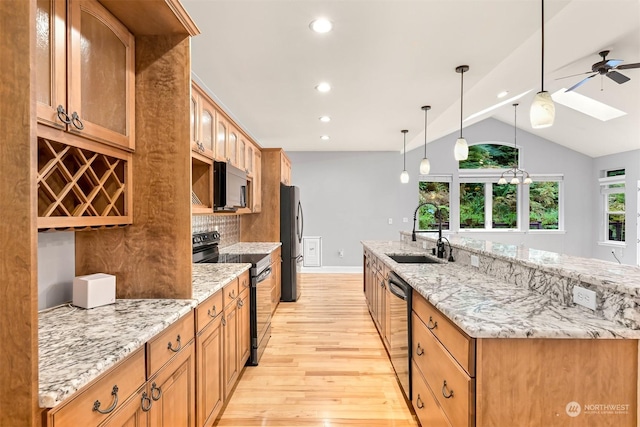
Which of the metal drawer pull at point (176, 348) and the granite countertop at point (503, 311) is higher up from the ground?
the granite countertop at point (503, 311)

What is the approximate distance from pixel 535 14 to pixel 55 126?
2650 mm

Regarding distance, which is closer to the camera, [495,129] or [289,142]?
[289,142]

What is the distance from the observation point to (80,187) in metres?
1.47

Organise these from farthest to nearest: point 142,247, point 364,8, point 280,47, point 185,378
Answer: point 280,47, point 364,8, point 142,247, point 185,378

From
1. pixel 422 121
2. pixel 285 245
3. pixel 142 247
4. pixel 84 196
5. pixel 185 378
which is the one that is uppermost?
pixel 422 121

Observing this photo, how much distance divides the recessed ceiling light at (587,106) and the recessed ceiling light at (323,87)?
421 cm

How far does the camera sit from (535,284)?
5.63 ft

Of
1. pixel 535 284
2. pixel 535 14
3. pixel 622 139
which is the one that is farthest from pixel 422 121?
pixel 622 139

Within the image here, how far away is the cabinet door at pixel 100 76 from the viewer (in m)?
1.23

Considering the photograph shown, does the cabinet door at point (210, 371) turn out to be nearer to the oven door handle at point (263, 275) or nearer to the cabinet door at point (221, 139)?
the oven door handle at point (263, 275)

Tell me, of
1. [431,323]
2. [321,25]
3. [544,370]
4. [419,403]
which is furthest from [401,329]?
[321,25]

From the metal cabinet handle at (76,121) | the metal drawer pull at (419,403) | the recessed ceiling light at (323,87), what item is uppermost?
the recessed ceiling light at (323,87)

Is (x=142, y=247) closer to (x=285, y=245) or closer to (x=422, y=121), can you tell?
(x=285, y=245)

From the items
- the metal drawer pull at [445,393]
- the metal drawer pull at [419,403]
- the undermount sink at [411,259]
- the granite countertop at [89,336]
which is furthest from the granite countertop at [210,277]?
the undermount sink at [411,259]
